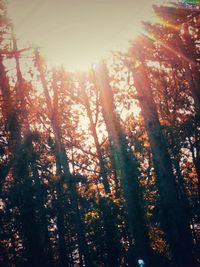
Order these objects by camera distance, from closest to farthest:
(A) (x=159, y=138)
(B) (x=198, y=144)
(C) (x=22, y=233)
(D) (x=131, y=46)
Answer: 1. (A) (x=159, y=138)
2. (C) (x=22, y=233)
3. (D) (x=131, y=46)
4. (B) (x=198, y=144)

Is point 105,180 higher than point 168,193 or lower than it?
higher

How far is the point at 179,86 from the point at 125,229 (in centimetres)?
1214

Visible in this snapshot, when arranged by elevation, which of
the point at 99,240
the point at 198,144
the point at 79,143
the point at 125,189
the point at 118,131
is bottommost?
the point at 99,240

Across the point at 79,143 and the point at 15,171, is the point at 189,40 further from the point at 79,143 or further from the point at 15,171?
the point at 79,143

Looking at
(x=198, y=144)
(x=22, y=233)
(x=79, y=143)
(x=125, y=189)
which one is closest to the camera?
(x=125, y=189)

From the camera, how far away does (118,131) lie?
1378 centimetres

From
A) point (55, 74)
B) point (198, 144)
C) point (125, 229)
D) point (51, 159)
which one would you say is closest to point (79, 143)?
point (51, 159)

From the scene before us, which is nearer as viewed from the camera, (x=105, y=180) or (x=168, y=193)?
(x=168, y=193)

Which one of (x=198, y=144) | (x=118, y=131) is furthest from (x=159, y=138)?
(x=198, y=144)

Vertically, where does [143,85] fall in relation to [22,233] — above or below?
above

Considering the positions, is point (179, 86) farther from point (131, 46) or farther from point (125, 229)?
point (125, 229)

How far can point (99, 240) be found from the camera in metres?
14.6

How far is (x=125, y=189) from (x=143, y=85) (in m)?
4.42

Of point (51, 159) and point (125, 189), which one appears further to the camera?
point (51, 159)
